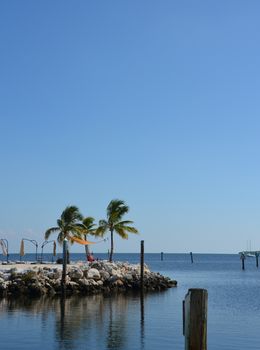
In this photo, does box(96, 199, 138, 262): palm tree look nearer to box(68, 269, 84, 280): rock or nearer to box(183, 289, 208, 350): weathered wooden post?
box(68, 269, 84, 280): rock

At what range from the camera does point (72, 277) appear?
46.3 m

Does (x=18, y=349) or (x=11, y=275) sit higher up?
(x=11, y=275)

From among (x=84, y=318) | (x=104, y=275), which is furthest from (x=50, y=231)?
(x=84, y=318)

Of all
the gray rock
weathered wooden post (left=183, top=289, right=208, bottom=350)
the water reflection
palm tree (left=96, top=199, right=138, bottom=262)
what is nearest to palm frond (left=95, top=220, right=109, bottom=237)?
palm tree (left=96, top=199, right=138, bottom=262)

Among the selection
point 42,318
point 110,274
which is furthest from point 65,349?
point 110,274

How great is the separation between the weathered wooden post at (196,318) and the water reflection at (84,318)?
10714mm

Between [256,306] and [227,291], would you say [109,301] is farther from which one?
[227,291]

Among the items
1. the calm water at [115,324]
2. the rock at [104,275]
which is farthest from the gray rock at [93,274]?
the calm water at [115,324]

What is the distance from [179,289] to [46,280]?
51.8 ft

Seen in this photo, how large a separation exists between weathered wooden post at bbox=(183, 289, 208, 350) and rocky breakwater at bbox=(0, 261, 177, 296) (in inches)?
1162

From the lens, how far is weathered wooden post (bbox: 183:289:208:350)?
14172mm

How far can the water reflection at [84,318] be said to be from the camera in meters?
25.8

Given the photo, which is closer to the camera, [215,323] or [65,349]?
[65,349]

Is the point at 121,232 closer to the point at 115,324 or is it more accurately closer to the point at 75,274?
the point at 75,274
